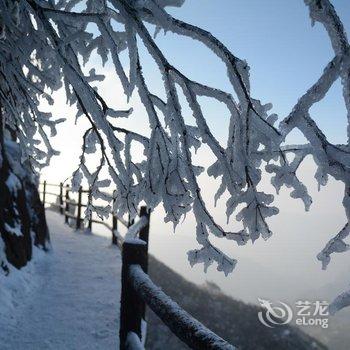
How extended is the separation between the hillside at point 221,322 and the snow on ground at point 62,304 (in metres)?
9.85

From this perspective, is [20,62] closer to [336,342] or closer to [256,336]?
[256,336]

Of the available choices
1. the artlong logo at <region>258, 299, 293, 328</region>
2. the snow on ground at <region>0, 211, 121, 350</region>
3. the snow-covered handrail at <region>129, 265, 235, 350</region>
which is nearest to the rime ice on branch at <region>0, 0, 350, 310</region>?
the snow-covered handrail at <region>129, 265, 235, 350</region>

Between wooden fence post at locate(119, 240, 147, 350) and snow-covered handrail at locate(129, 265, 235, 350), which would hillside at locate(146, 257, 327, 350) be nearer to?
wooden fence post at locate(119, 240, 147, 350)

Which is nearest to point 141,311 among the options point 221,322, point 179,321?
point 179,321

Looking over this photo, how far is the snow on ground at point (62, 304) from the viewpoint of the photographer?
443 centimetres

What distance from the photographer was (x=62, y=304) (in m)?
5.62

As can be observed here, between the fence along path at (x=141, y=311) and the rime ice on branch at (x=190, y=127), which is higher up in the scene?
the rime ice on branch at (x=190, y=127)

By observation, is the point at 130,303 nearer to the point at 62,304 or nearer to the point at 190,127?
the point at 190,127

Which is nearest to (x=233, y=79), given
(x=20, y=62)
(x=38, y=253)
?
(x=20, y=62)

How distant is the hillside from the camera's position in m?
17.3

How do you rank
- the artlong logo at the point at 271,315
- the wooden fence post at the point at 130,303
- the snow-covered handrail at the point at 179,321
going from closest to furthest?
the snow-covered handrail at the point at 179,321, the wooden fence post at the point at 130,303, the artlong logo at the point at 271,315

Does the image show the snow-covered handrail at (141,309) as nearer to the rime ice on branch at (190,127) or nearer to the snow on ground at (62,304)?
the rime ice on branch at (190,127)

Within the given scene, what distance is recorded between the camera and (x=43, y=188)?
17844mm

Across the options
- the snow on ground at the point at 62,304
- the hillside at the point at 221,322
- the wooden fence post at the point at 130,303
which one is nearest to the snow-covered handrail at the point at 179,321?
the wooden fence post at the point at 130,303
